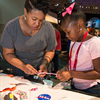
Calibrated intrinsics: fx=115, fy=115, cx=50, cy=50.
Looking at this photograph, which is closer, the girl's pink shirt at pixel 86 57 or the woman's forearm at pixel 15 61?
the girl's pink shirt at pixel 86 57

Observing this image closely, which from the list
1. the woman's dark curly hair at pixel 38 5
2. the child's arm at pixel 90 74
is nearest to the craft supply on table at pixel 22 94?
the child's arm at pixel 90 74

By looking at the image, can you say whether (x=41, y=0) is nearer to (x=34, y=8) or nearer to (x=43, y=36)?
(x=34, y=8)

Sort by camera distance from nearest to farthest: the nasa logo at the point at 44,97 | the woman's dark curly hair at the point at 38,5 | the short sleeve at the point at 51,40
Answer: the nasa logo at the point at 44,97, the woman's dark curly hair at the point at 38,5, the short sleeve at the point at 51,40

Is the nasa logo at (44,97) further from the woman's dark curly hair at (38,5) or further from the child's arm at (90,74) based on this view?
the woman's dark curly hair at (38,5)

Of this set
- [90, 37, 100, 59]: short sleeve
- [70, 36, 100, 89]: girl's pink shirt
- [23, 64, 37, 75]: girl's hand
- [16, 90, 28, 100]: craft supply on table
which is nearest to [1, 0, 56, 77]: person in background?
[23, 64, 37, 75]: girl's hand

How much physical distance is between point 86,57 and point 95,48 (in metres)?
0.11

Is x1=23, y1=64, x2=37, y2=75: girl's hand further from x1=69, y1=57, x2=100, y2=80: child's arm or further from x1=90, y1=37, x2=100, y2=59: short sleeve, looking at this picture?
x1=90, y1=37, x2=100, y2=59: short sleeve

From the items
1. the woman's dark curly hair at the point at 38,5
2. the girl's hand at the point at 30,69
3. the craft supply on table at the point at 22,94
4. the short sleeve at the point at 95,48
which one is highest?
the woman's dark curly hair at the point at 38,5

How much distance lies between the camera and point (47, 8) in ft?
3.38

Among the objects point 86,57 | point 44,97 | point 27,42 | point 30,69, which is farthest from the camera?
point 27,42

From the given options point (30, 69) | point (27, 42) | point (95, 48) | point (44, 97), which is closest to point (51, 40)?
point (27, 42)

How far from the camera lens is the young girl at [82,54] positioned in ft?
2.90

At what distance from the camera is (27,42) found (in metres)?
1.16

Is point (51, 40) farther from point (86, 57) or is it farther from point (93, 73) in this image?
point (93, 73)
